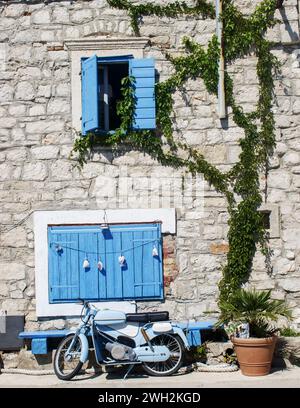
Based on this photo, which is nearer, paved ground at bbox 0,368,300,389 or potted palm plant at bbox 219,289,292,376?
paved ground at bbox 0,368,300,389

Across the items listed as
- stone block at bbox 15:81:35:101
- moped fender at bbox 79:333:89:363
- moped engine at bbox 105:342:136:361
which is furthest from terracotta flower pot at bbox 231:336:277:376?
stone block at bbox 15:81:35:101

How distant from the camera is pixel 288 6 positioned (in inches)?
353

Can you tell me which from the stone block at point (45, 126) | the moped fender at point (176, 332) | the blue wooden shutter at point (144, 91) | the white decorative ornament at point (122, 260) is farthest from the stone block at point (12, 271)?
the blue wooden shutter at point (144, 91)

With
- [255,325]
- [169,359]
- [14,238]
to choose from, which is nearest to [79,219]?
[14,238]

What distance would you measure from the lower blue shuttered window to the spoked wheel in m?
0.71

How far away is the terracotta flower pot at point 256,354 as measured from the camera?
779cm

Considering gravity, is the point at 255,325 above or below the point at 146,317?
below

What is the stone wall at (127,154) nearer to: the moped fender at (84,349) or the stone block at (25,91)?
the stone block at (25,91)

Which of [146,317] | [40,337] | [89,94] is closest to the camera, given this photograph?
[146,317]

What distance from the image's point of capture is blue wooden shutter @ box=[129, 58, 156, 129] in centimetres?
873

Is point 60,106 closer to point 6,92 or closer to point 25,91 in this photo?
point 25,91

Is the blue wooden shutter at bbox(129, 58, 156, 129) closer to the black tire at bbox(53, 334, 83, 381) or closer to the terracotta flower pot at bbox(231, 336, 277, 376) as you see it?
the black tire at bbox(53, 334, 83, 381)

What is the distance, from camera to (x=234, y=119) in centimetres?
886

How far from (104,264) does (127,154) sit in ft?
4.93
